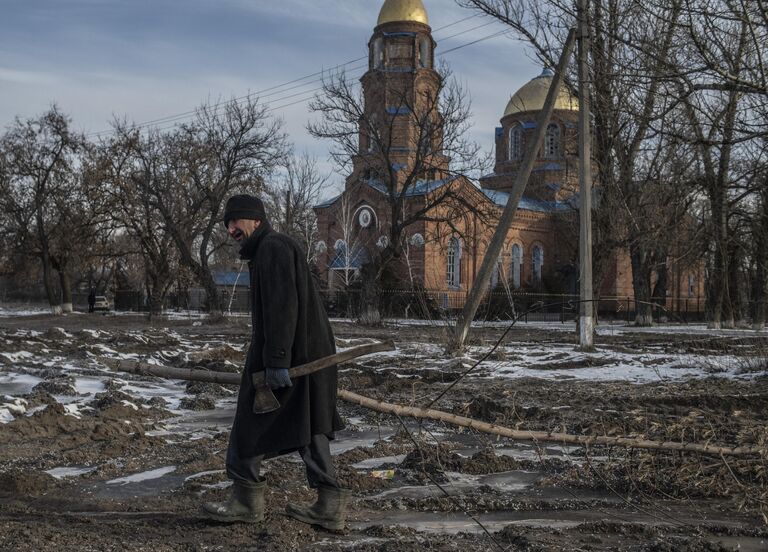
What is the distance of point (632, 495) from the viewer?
5.11 metres

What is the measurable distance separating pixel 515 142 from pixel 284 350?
48.0 metres

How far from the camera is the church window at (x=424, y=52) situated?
42562mm

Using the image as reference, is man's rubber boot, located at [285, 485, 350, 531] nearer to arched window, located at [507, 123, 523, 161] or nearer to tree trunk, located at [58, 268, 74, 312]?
tree trunk, located at [58, 268, 74, 312]

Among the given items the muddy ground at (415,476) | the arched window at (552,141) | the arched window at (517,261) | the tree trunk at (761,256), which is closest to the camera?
the muddy ground at (415,476)

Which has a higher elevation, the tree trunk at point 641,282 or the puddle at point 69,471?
the tree trunk at point 641,282

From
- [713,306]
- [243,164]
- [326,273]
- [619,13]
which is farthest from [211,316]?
[619,13]

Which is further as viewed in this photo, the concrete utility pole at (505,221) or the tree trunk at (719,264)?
the tree trunk at (719,264)

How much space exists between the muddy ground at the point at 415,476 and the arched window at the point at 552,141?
125ft

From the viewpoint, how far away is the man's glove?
3.86m

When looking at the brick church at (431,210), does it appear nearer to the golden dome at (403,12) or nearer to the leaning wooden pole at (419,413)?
the golden dome at (403,12)

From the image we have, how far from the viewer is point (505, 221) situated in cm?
1419

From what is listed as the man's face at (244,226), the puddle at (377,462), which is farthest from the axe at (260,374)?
the puddle at (377,462)

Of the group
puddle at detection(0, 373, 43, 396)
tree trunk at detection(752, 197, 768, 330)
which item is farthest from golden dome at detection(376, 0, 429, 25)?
puddle at detection(0, 373, 43, 396)

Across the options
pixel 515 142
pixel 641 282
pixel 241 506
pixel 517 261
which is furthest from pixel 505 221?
pixel 515 142
